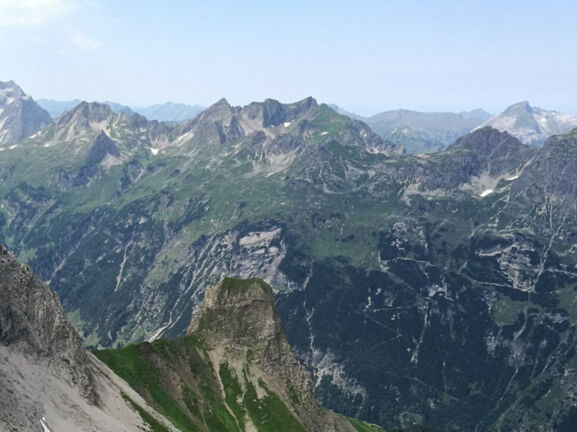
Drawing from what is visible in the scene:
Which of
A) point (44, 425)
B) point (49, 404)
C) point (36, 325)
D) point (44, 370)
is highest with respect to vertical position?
point (36, 325)

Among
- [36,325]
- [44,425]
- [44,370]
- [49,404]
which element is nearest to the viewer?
[44,425]

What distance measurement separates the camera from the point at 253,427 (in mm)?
199250

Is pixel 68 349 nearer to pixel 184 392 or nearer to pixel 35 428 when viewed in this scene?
pixel 35 428

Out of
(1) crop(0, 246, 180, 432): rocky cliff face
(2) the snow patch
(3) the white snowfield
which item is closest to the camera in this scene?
(3) the white snowfield

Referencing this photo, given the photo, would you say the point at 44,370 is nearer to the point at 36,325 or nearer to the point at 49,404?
the point at 36,325

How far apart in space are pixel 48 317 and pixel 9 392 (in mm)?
32718

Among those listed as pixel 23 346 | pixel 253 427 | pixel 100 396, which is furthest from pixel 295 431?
pixel 23 346

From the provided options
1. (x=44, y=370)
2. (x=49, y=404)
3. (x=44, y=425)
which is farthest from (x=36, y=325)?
(x=44, y=425)

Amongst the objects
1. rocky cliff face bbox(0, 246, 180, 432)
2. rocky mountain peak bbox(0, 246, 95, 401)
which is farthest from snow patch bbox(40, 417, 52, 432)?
rocky mountain peak bbox(0, 246, 95, 401)

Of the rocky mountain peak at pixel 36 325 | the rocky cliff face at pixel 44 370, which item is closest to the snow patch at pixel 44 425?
the rocky cliff face at pixel 44 370

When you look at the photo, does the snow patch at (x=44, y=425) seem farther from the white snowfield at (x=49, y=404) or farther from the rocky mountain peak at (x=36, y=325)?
the rocky mountain peak at (x=36, y=325)

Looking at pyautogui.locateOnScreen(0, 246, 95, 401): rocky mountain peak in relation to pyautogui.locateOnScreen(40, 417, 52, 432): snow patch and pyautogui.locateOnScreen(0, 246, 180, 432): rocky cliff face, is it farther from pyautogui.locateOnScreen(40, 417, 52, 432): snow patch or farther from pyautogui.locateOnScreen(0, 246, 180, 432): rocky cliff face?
pyautogui.locateOnScreen(40, 417, 52, 432): snow patch

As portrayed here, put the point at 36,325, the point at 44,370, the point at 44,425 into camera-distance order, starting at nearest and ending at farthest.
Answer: the point at 44,425 < the point at 44,370 < the point at 36,325

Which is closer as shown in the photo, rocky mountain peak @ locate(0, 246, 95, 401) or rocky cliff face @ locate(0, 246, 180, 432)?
rocky cliff face @ locate(0, 246, 180, 432)
